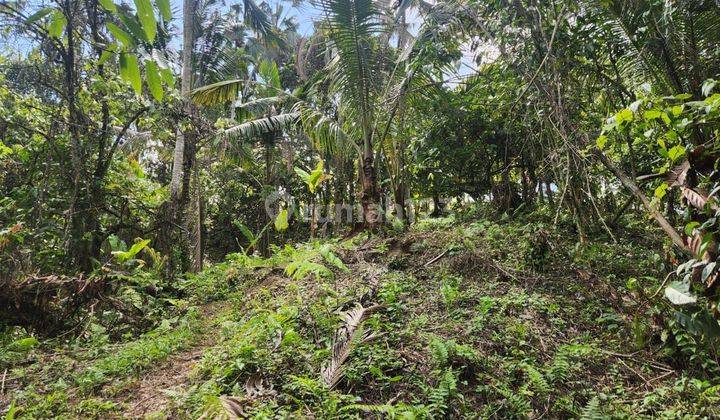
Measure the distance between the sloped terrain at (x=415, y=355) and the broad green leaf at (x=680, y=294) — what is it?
2.03 ft

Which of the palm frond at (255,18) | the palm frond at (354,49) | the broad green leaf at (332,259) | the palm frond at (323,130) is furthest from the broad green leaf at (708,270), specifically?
the palm frond at (255,18)

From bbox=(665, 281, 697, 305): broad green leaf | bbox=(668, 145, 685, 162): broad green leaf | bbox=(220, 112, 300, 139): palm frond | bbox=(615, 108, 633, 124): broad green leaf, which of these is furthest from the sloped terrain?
bbox=(220, 112, 300, 139): palm frond

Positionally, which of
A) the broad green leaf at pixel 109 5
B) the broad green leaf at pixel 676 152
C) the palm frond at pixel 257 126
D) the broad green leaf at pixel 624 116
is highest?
the palm frond at pixel 257 126

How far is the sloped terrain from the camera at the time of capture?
261 centimetres

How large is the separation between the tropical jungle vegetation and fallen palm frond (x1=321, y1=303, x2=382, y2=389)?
0.07 ft

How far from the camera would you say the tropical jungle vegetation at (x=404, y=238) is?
8.71 ft

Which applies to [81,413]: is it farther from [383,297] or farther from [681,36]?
[681,36]

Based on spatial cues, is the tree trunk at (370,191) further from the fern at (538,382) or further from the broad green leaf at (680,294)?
the broad green leaf at (680,294)

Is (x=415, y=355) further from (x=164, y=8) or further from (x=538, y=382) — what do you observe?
(x=164, y=8)

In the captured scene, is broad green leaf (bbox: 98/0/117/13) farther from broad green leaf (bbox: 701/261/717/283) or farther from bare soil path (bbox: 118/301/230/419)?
broad green leaf (bbox: 701/261/717/283)

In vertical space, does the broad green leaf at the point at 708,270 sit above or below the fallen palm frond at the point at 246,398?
above

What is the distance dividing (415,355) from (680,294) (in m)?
1.77

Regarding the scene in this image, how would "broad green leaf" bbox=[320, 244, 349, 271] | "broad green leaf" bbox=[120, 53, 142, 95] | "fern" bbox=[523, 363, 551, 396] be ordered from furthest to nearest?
1. "broad green leaf" bbox=[320, 244, 349, 271]
2. "fern" bbox=[523, 363, 551, 396]
3. "broad green leaf" bbox=[120, 53, 142, 95]

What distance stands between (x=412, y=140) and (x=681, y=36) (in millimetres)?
5178
